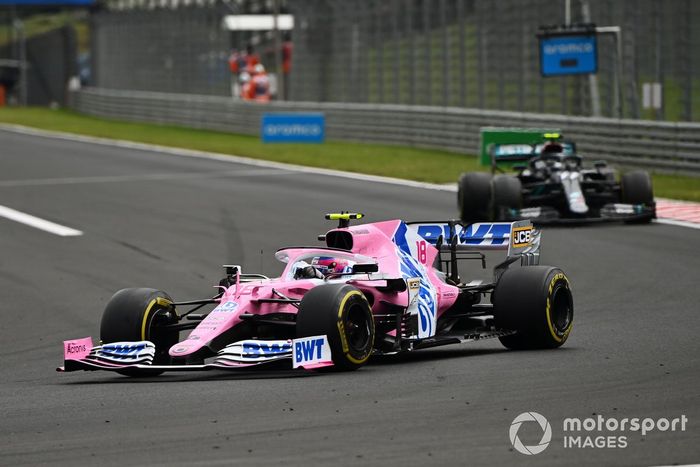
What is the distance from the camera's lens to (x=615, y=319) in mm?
13344

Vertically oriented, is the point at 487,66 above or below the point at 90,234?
above

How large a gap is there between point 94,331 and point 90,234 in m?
8.22

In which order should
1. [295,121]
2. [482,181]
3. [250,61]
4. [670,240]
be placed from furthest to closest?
[250,61] < [295,121] < [482,181] < [670,240]

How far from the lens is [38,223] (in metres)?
23.4

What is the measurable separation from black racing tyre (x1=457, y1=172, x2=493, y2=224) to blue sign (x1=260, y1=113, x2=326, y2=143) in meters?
19.1

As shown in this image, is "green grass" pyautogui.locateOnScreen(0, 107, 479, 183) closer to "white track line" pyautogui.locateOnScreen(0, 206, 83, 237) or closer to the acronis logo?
"white track line" pyautogui.locateOnScreen(0, 206, 83, 237)

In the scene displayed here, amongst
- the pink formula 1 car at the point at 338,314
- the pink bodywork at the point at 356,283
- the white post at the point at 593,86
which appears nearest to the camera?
the pink formula 1 car at the point at 338,314

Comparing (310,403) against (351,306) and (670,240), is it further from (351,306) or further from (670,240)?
(670,240)

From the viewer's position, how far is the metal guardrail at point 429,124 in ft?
92.7

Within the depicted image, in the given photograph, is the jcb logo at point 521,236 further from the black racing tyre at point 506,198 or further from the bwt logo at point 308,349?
the black racing tyre at point 506,198

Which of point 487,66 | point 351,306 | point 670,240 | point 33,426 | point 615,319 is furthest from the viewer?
point 487,66

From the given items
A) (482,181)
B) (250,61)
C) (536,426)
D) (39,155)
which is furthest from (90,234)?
(250,61)

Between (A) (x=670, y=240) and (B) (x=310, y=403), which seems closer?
(B) (x=310, y=403)

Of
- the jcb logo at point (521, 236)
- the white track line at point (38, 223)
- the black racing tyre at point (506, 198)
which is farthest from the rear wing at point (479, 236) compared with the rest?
the white track line at point (38, 223)
